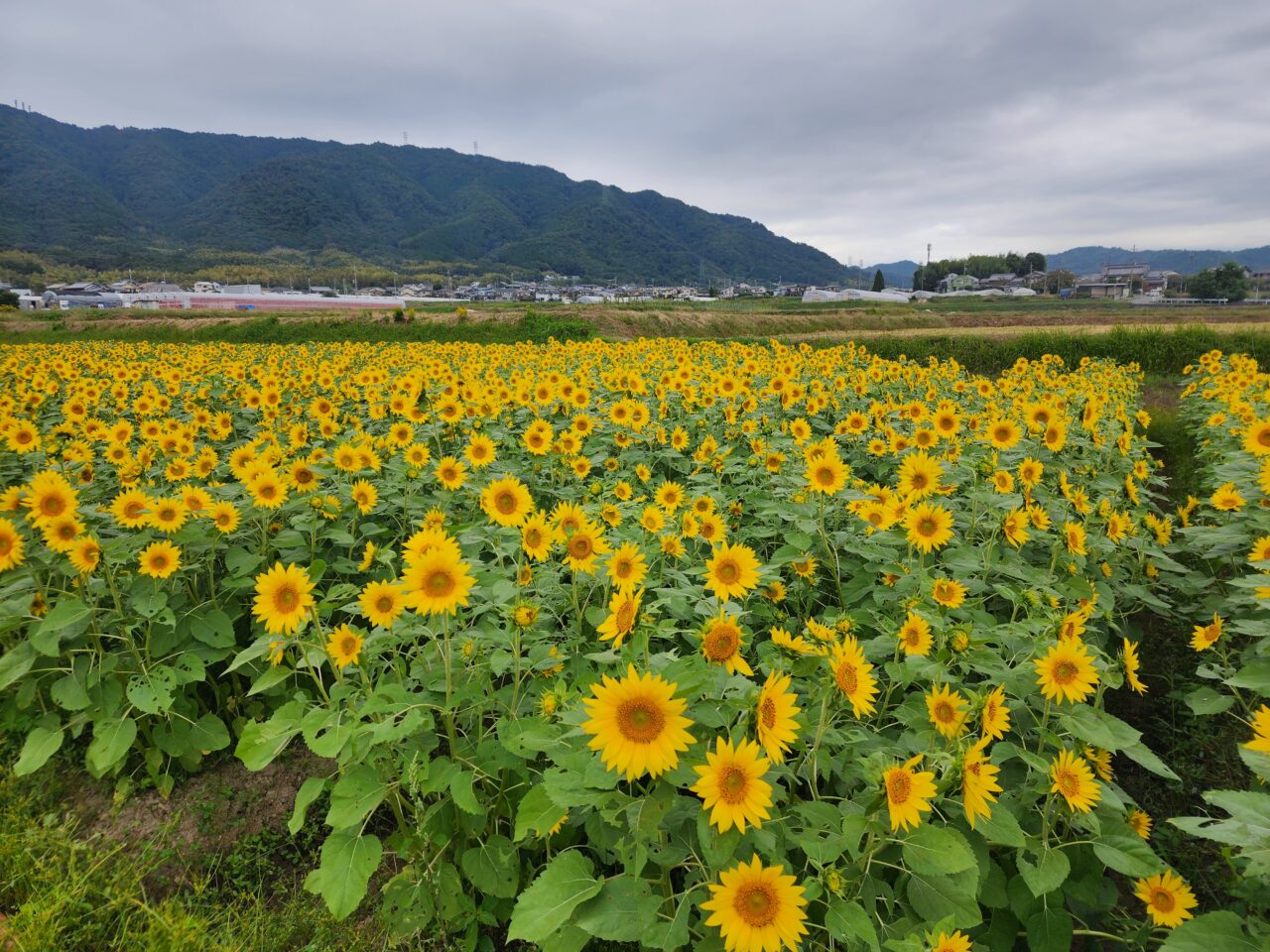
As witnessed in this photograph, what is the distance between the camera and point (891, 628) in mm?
2311

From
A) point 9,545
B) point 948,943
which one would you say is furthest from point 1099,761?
point 9,545

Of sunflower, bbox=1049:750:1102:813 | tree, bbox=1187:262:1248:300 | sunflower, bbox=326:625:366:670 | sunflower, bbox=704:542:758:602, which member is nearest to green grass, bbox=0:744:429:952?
sunflower, bbox=326:625:366:670

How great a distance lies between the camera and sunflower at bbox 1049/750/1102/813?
178 cm

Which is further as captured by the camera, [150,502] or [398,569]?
[398,569]

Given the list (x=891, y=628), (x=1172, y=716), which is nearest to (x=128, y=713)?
(x=891, y=628)

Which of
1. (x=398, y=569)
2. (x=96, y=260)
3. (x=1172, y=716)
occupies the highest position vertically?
(x=96, y=260)

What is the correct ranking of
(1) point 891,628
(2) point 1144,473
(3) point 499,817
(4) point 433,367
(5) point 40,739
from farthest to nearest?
(4) point 433,367
(2) point 1144,473
(5) point 40,739
(3) point 499,817
(1) point 891,628

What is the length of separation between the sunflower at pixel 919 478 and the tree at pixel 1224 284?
106 meters

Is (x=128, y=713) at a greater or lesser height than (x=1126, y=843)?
lesser

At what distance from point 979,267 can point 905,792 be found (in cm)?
15647

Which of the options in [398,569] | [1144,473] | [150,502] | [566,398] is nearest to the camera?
[150,502]

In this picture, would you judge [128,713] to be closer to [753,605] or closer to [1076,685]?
[753,605]

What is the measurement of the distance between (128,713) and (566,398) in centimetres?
401

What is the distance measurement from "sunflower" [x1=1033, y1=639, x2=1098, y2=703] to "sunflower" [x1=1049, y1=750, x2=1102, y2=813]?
172 millimetres
